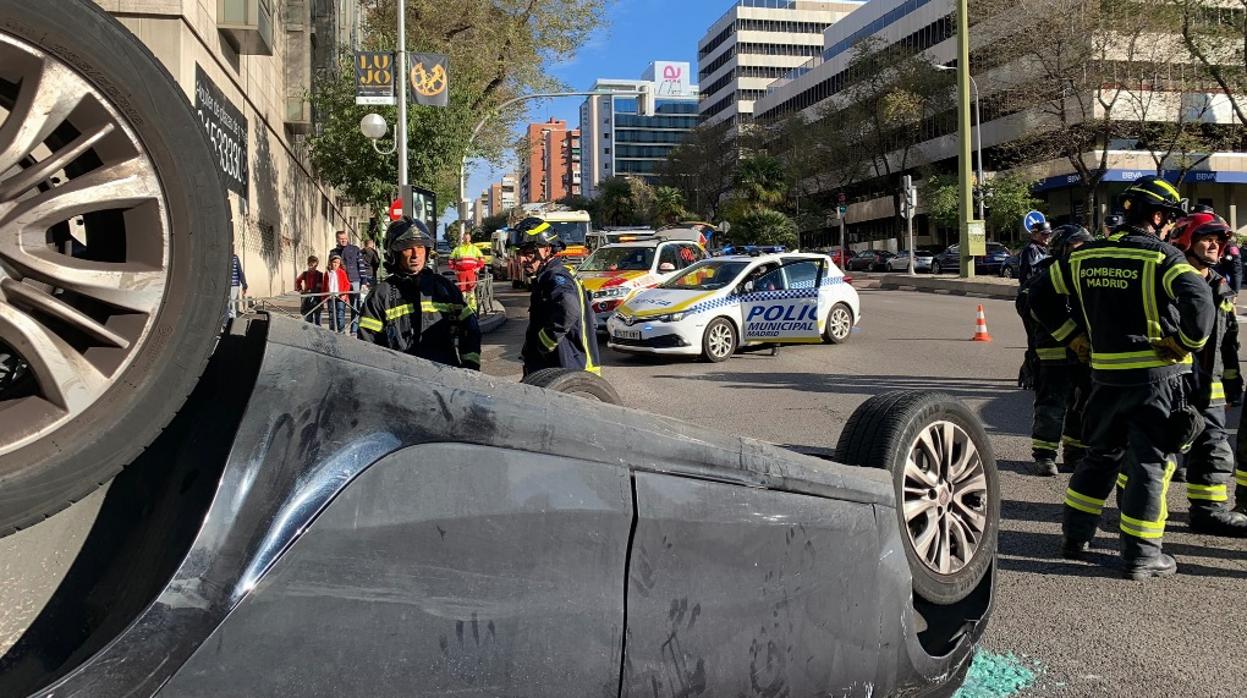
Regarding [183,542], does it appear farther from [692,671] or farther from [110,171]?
[692,671]

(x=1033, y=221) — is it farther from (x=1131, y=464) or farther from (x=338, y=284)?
(x=338, y=284)

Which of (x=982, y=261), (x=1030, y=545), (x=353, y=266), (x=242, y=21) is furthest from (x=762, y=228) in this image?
(x=1030, y=545)

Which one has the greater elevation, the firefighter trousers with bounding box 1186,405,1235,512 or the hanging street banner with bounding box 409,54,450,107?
the hanging street banner with bounding box 409,54,450,107

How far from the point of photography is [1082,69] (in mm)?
40750

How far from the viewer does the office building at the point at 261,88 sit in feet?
47.8

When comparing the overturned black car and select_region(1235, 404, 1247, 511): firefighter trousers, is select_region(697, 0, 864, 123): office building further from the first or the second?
the overturned black car

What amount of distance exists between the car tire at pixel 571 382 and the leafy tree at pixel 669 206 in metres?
79.5

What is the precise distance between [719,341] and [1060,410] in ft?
23.7

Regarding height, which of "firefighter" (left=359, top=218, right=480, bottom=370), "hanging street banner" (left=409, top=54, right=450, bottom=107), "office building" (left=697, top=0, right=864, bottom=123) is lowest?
"firefighter" (left=359, top=218, right=480, bottom=370)

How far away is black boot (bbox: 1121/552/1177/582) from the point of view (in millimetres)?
4508

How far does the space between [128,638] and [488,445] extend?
620 mm

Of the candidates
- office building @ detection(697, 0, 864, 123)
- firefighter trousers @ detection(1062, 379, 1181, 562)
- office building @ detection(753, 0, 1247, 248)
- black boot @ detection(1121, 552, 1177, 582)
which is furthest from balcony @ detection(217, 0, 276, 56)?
office building @ detection(697, 0, 864, 123)

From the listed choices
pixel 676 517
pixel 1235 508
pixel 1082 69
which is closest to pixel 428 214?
pixel 1235 508

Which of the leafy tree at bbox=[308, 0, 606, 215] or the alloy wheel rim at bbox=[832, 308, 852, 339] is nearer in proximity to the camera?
the alloy wheel rim at bbox=[832, 308, 852, 339]
